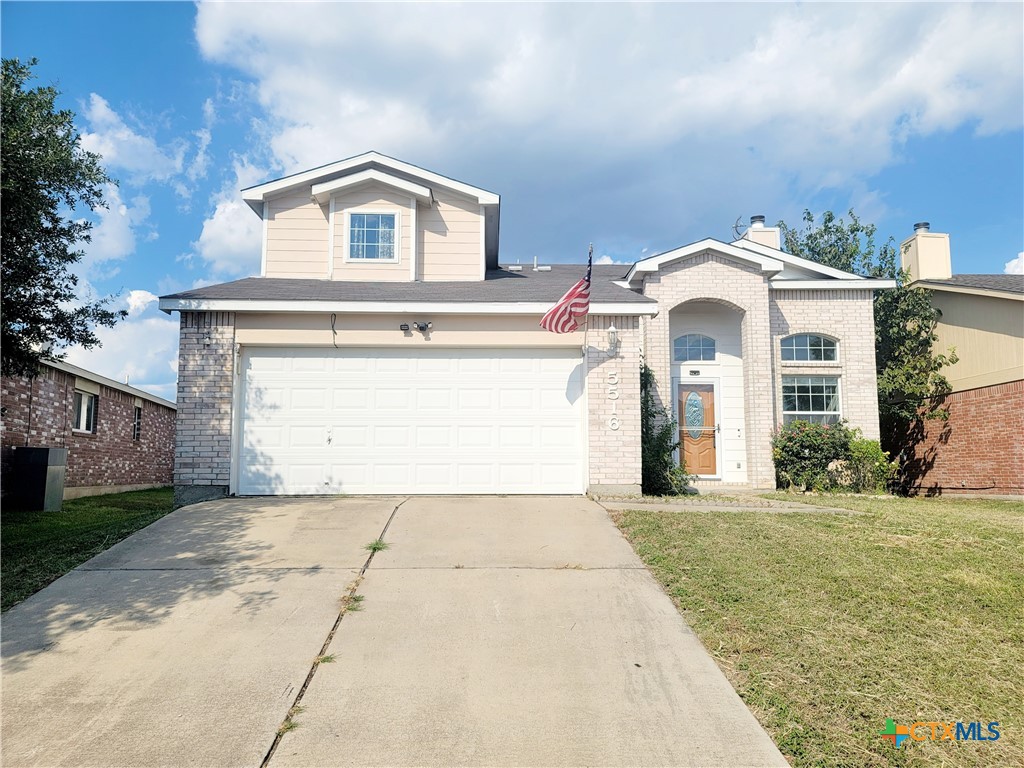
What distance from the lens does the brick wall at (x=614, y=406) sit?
10070 mm

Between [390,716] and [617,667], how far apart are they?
5.15 ft

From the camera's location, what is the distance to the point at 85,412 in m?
15.7

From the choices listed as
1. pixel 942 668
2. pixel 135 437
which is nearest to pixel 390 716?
pixel 942 668

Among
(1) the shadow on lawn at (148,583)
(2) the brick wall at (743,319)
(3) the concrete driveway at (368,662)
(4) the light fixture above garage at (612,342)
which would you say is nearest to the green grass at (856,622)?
(3) the concrete driveway at (368,662)

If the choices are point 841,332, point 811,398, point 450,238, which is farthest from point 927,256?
point 450,238

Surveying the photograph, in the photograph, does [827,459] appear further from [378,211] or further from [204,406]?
[204,406]

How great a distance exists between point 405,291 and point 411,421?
2.18m

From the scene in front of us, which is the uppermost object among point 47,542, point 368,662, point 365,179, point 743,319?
point 365,179

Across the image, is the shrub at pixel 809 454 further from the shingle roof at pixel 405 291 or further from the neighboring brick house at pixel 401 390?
the shingle roof at pixel 405 291

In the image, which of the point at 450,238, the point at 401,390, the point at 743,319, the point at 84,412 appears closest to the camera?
the point at 401,390

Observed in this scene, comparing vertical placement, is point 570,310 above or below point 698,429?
above

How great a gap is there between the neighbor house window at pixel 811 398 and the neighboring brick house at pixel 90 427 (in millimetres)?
13226

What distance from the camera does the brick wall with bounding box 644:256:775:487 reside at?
12641 millimetres

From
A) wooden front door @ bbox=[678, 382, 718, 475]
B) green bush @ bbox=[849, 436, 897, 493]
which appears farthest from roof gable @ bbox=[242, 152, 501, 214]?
green bush @ bbox=[849, 436, 897, 493]
